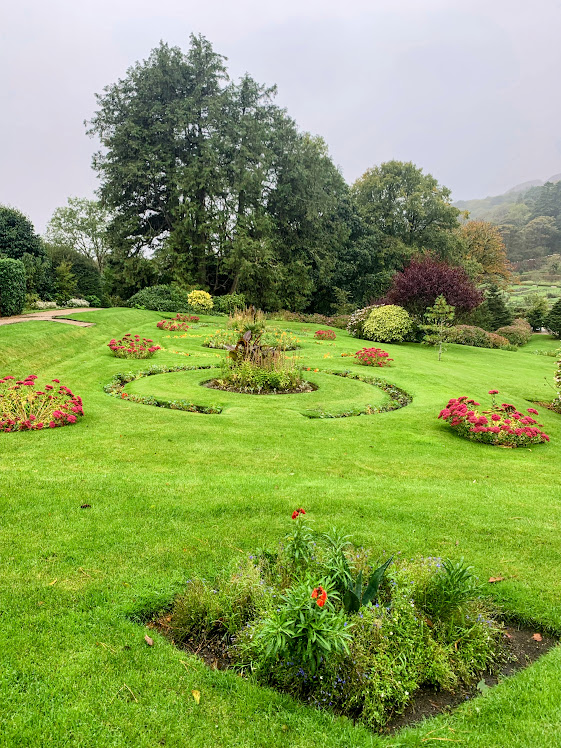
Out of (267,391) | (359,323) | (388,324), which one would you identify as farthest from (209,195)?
(267,391)

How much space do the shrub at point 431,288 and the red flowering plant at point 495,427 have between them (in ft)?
44.8

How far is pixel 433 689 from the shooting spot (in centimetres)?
227

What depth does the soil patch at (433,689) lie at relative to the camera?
212cm

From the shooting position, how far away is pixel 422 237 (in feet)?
111

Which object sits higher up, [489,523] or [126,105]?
[126,105]

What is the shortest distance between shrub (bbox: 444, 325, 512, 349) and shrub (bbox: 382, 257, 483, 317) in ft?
6.67

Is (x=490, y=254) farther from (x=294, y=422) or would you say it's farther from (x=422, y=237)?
(x=294, y=422)

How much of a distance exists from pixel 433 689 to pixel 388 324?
17.5m

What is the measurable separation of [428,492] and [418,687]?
2.54m

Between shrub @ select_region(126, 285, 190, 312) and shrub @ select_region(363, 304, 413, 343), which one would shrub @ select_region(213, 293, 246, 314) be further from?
shrub @ select_region(363, 304, 413, 343)

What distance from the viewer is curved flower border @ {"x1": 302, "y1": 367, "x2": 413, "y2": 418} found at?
775 centimetres

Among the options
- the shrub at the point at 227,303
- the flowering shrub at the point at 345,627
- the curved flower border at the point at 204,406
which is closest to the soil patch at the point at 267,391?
the curved flower border at the point at 204,406

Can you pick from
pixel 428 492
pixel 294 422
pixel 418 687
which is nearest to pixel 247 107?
pixel 294 422

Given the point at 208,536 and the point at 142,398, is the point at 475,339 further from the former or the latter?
the point at 208,536
